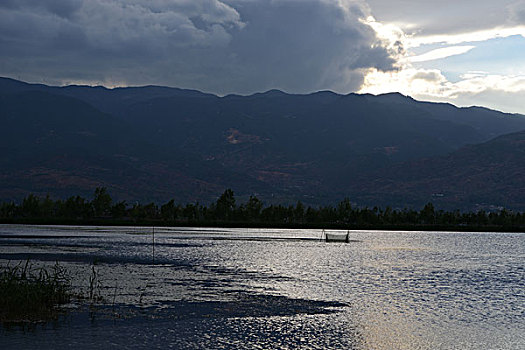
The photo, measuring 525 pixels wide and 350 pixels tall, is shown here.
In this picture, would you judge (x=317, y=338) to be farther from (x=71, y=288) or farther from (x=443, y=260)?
(x=443, y=260)

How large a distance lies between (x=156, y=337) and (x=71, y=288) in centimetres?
1928

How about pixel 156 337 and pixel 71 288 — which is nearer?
pixel 156 337

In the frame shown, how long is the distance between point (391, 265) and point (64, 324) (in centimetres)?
6553

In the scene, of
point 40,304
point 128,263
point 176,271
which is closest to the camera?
point 40,304

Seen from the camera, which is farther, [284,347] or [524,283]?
[524,283]

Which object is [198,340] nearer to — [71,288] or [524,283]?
[71,288]

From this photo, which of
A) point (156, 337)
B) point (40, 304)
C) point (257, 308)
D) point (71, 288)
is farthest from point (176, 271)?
point (156, 337)

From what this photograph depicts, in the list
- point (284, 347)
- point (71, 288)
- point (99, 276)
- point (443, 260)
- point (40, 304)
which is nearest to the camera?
point (284, 347)

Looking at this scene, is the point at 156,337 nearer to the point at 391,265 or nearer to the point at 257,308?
the point at 257,308

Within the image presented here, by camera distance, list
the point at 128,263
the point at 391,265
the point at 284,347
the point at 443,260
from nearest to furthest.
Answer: the point at 284,347 → the point at 128,263 → the point at 391,265 → the point at 443,260

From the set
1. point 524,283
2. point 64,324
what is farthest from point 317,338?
point 524,283

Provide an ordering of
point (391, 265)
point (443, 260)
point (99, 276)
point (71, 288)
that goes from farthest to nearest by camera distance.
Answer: point (443, 260)
point (391, 265)
point (99, 276)
point (71, 288)

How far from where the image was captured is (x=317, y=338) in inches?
1510

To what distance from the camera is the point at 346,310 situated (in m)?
49.3
